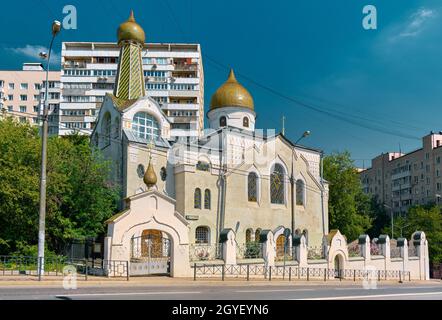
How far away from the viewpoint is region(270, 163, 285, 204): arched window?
34.0 metres

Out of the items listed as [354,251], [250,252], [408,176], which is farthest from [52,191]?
[408,176]

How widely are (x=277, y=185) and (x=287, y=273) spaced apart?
972 centimetres

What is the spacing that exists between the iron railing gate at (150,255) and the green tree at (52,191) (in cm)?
312

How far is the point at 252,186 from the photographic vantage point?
3297cm

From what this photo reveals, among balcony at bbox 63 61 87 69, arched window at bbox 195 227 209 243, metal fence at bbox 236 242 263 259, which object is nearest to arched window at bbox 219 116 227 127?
arched window at bbox 195 227 209 243

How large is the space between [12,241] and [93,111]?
44238mm

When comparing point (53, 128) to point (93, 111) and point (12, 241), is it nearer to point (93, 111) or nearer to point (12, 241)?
point (93, 111)

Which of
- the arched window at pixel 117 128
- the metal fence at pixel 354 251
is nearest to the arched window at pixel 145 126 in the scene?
the arched window at pixel 117 128

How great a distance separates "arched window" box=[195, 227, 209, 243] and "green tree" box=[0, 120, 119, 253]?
550 centimetres

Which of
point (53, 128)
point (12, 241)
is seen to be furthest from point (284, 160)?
point (53, 128)

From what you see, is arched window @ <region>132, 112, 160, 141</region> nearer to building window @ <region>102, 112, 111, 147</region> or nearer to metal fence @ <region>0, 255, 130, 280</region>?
building window @ <region>102, 112, 111, 147</region>

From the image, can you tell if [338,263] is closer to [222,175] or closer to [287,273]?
[287,273]

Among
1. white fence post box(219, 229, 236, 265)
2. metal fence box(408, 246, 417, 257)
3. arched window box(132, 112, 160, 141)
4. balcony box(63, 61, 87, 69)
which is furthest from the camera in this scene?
balcony box(63, 61, 87, 69)
